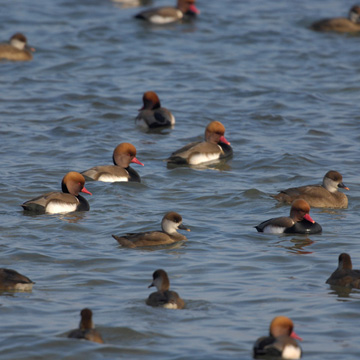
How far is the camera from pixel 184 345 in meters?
8.76

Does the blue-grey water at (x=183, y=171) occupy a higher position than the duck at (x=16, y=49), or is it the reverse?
the duck at (x=16, y=49)

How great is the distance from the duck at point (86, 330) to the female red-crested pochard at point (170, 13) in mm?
20895

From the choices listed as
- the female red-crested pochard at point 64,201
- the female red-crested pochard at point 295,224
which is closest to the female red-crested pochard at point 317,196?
the female red-crested pochard at point 295,224

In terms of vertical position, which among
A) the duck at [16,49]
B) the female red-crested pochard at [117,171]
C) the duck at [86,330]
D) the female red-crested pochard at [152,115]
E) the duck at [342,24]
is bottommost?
the duck at [86,330]

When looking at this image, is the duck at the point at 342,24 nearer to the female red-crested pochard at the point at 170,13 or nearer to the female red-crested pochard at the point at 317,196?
the female red-crested pochard at the point at 170,13

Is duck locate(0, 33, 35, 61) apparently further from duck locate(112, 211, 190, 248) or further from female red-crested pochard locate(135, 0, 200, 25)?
duck locate(112, 211, 190, 248)

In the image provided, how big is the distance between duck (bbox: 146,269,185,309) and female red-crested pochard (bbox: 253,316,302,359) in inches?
54.7

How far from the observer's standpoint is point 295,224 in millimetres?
12570

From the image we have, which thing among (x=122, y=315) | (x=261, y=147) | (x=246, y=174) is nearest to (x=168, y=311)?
(x=122, y=315)

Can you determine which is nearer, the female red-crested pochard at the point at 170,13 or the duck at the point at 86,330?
the duck at the point at 86,330

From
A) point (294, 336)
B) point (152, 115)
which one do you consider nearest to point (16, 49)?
point (152, 115)

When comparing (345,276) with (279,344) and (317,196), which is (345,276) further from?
(317,196)

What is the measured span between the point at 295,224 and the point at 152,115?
24.3ft

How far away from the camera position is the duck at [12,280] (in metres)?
9.92
